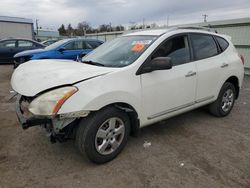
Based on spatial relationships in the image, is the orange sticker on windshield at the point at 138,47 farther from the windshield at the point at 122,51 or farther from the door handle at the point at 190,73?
the door handle at the point at 190,73

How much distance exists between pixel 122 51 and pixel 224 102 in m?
2.49

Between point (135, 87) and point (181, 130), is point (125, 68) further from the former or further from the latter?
point (181, 130)

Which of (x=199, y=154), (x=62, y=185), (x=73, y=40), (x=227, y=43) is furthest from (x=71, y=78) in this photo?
(x=73, y=40)

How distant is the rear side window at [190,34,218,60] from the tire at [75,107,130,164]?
182cm

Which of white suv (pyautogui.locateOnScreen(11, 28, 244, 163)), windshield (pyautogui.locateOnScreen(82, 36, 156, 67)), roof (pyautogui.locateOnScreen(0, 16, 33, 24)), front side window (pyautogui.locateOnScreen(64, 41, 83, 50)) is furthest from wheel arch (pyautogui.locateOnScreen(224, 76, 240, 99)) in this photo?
roof (pyautogui.locateOnScreen(0, 16, 33, 24))

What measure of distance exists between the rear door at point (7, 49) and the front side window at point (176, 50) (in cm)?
1001

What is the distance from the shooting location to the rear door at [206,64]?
12.1 feet

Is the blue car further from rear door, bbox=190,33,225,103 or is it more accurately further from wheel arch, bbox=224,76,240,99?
wheel arch, bbox=224,76,240,99

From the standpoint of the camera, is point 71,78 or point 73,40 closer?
point 71,78

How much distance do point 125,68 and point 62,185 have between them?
1578mm

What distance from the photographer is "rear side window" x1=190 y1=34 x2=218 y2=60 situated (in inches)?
146

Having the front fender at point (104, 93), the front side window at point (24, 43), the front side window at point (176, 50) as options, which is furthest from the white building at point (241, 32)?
the front side window at point (24, 43)

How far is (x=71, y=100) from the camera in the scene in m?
2.35

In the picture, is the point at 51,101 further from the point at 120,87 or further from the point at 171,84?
the point at 171,84
